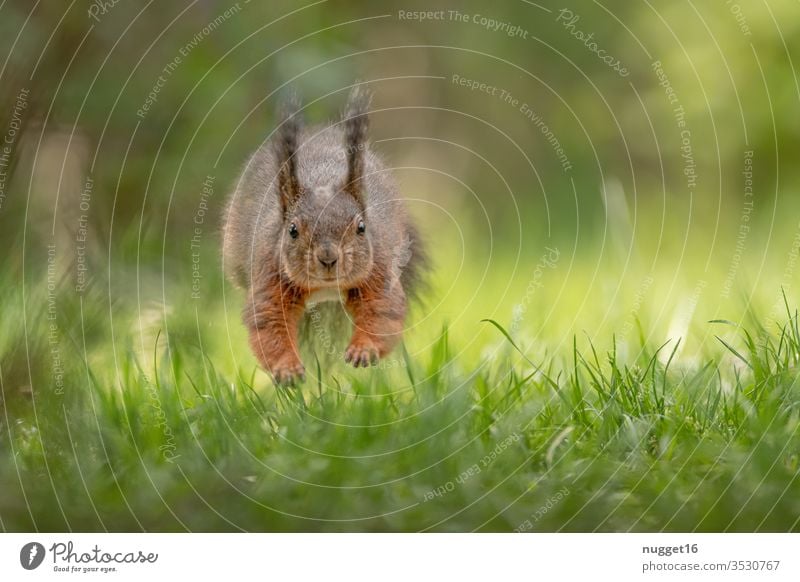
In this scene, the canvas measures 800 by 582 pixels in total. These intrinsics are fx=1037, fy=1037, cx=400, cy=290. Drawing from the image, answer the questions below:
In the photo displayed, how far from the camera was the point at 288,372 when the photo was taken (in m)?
2.73

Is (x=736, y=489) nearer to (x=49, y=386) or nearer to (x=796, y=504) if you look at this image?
(x=796, y=504)

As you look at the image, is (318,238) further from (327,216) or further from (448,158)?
(448,158)

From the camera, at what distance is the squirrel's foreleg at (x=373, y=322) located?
2.72 metres

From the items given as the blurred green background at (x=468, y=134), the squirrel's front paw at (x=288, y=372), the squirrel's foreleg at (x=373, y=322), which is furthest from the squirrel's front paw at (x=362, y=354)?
the blurred green background at (x=468, y=134)

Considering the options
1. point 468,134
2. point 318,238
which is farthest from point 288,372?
point 468,134

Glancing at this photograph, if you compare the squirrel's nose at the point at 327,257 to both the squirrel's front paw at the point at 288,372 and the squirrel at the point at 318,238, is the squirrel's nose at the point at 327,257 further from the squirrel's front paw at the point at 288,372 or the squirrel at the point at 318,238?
the squirrel's front paw at the point at 288,372

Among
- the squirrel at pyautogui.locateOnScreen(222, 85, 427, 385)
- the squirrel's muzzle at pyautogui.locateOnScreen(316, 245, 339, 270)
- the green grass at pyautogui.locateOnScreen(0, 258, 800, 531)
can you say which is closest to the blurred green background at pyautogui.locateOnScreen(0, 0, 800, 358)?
the squirrel at pyautogui.locateOnScreen(222, 85, 427, 385)

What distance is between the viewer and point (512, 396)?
277cm

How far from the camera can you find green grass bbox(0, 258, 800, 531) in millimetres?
2455

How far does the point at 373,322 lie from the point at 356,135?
51 centimetres

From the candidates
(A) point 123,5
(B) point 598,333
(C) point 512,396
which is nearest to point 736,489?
(C) point 512,396

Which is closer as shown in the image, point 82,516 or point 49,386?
point 82,516

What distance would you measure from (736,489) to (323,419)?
1.01 metres
